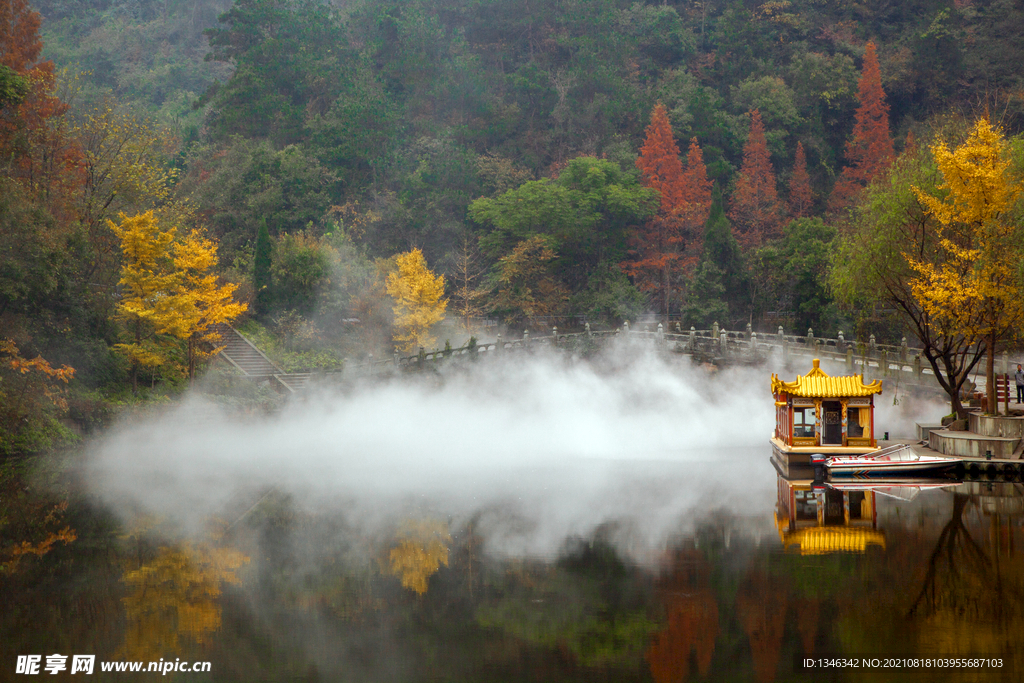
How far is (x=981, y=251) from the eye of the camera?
29.4m

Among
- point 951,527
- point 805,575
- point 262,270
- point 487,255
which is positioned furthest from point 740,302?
point 805,575

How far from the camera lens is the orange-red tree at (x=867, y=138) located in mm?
74750

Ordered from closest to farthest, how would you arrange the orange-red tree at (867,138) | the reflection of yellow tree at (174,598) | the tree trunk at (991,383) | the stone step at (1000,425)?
the reflection of yellow tree at (174,598) → the stone step at (1000,425) → the tree trunk at (991,383) → the orange-red tree at (867,138)

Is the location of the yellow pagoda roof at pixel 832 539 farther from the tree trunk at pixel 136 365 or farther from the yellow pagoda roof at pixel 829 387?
the tree trunk at pixel 136 365

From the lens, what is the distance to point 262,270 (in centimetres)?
6256

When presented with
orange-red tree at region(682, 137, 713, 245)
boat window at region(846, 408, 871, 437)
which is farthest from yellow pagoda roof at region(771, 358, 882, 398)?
orange-red tree at region(682, 137, 713, 245)

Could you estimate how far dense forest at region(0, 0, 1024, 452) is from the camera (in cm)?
4484

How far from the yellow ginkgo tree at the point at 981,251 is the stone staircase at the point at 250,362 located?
34.0 m

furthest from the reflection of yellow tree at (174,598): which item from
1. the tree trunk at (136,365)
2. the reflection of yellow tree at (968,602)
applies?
the tree trunk at (136,365)

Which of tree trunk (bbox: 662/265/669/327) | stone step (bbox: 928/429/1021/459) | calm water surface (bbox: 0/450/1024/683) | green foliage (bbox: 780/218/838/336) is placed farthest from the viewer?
tree trunk (bbox: 662/265/669/327)

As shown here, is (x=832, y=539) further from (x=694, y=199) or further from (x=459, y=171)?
(x=459, y=171)

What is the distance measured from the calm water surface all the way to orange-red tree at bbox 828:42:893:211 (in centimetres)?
5335

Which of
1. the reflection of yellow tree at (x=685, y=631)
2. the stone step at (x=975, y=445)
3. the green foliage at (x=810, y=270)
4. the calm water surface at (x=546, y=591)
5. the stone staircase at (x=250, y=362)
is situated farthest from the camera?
the green foliage at (x=810, y=270)

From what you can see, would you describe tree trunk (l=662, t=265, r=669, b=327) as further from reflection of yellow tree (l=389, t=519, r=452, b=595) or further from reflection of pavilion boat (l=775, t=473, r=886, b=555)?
reflection of yellow tree (l=389, t=519, r=452, b=595)
